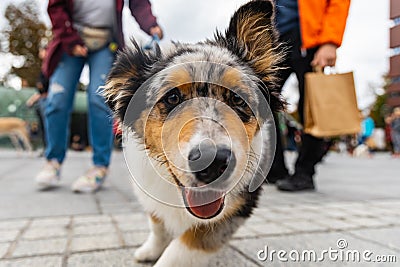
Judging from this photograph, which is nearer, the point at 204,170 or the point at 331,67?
the point at 204,170

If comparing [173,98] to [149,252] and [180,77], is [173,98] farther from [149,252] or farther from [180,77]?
[149,252]

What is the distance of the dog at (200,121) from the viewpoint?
4.92 ft

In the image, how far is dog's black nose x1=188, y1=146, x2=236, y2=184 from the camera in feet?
4.41

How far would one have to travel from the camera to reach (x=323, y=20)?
274 centimetres

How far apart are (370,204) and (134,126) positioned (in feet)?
9.69

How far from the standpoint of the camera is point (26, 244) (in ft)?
7.30

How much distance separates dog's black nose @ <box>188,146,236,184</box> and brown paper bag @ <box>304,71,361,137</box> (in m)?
1.62

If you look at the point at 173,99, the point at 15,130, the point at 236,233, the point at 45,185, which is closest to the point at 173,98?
the point at 173,99

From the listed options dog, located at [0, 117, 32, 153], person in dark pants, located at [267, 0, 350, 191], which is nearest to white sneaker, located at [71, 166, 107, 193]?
person in dark pants, located at [267, 0, 350, 191]

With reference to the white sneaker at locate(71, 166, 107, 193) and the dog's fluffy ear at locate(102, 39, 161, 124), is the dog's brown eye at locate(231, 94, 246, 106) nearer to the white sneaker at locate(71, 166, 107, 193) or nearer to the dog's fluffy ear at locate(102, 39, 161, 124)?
the dog's fluffy ear at locate(102, 39, 161, 124)

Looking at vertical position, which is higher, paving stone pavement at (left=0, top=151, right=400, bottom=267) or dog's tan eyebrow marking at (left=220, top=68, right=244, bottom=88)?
dog's tan eyebrow marking at (left=220, top=68, right=244, bottom=88)

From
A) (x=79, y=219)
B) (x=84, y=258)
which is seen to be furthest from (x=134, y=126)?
(x=79, y=219)

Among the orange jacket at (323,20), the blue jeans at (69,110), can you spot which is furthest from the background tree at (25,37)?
the orange jacket at (323,20)

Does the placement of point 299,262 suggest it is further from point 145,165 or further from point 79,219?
point 79,219
